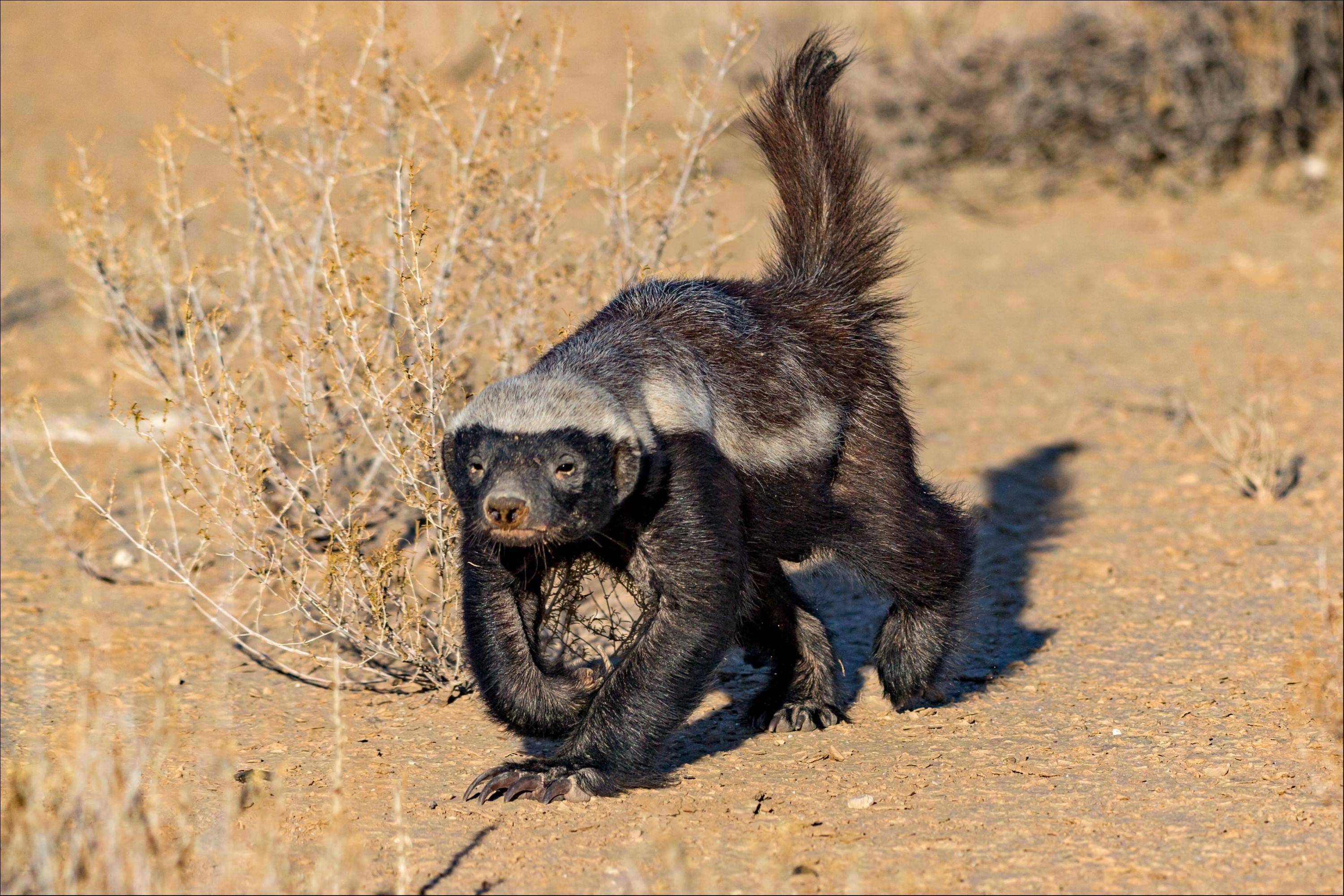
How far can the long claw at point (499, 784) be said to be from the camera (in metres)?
4.44

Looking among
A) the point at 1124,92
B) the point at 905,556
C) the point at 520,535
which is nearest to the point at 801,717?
the point at 905,556

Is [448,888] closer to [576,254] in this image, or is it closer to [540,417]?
[540,417]

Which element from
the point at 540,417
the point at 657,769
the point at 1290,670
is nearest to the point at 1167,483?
the point at 1290,670

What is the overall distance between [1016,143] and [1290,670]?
9.36 metres

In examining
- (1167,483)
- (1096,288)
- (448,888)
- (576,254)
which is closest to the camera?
(448,888)

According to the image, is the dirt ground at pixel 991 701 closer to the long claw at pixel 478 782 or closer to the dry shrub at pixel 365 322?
the long claw at pixel 478 782

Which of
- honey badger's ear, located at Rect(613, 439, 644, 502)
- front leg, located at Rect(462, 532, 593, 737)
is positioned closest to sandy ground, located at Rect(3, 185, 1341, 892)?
front leg, located at Rect(462, 532, 593, 737)

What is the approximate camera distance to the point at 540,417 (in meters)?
4.04

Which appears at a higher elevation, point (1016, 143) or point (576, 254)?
point (1016, 143)

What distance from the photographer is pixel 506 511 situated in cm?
392

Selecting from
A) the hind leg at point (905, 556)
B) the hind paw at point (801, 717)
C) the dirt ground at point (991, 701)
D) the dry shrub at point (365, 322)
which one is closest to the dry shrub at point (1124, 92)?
the dirt ground at point (991, 701)

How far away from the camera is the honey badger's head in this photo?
3.96 m

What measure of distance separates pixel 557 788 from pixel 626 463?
1.03 m

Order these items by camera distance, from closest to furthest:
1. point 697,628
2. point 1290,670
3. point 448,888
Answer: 1. point 448,888
2. point 697,628
3. point 1290,670
